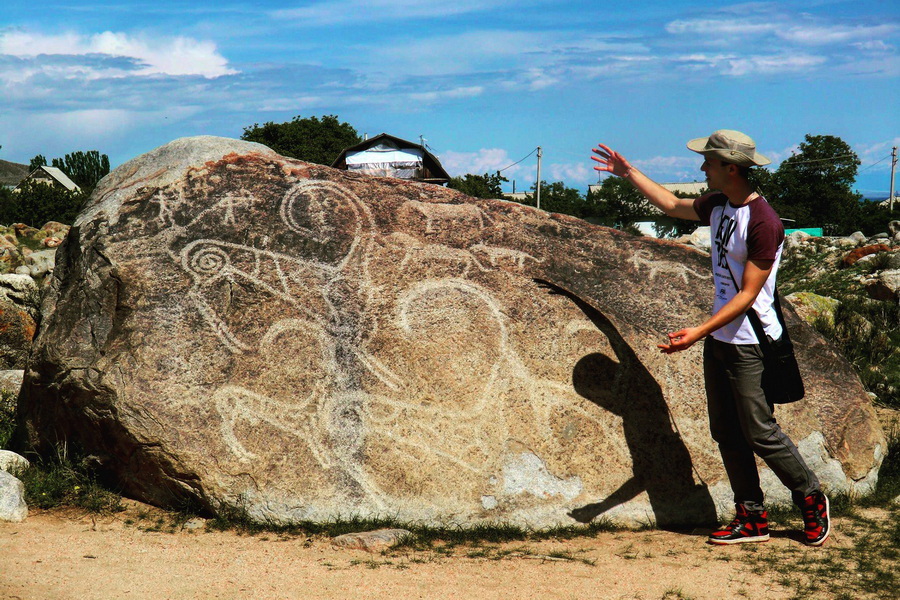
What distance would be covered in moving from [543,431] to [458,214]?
1572 mm

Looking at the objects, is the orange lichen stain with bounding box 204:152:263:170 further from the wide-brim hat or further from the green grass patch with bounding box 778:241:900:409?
the green grass patch with bounding box 778:241:900:409

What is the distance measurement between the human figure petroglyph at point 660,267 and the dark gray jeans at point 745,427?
117 centimetres

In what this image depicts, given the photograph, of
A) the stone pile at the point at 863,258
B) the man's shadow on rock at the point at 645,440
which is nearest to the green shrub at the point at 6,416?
the man's shadow on rock at the point at 645,440

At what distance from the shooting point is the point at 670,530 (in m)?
4.84

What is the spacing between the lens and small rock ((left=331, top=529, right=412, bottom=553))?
4320 mm

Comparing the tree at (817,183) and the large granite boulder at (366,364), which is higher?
the tree at (817,183)

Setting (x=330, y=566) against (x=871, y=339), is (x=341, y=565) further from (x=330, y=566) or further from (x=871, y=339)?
(x=871, y=339)

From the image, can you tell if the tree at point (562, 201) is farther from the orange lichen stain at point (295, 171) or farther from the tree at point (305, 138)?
the orange lichen stain at point (295, 171)

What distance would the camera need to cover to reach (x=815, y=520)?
4453 millimetres

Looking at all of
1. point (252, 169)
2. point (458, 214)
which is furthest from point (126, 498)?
point (458, 214)

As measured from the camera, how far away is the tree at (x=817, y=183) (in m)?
39.2

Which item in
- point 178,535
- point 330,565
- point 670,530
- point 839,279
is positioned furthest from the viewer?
point 839,279

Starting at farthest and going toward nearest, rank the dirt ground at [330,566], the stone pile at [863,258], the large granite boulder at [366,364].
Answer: the stone pile at [863,258] → the large granite boulder at [366,364] → the dirt ground at [330,566]

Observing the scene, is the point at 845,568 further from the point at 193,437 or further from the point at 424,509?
the point at 193,437
